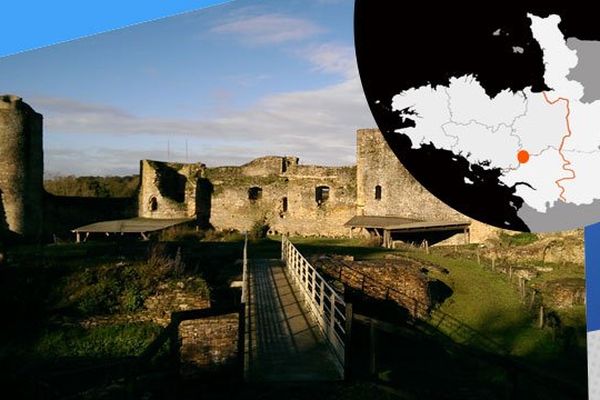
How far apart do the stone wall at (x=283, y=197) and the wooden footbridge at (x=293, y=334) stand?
403 inches

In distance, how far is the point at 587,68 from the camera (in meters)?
2.85

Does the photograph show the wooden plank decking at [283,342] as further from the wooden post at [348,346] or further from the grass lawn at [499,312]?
the grass lawn at [499,312]

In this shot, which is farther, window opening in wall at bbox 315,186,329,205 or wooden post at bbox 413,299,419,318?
window opening in wall at bbox 315,186,329,205

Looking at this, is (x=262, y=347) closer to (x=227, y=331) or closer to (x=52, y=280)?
(x=227, y=331)

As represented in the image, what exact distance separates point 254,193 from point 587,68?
17445 millimetres

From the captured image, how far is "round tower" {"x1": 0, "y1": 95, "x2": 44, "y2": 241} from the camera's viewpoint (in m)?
14.5

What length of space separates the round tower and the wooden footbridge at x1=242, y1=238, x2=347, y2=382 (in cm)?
866

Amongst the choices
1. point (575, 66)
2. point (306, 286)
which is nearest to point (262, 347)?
point (306, 286)

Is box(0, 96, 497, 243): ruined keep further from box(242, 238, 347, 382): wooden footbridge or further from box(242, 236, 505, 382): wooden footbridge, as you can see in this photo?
box(242, 238, 347, 382): wooden footbridge

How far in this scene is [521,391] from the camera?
5.39m

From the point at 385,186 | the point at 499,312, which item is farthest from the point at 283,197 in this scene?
the point at 499,312

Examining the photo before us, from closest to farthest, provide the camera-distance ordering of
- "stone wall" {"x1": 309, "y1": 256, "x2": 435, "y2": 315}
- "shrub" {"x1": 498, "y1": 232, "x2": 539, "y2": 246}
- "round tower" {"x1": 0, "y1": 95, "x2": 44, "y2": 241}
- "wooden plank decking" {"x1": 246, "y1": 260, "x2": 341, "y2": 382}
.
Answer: "wooden plank decking" {"x1": 246, "y1": 260, "x2": 341, "y2": 382}, "shrub" {"x1": 498, "y1": 232, "x2": 539, "y2": 246}, "stone wall" {"x1": 309, "y1": 256, "x2": 435, "y2": 315}, "round tower" {"x1": 0, "y1": 95, "x2": 44, "y2": 241}

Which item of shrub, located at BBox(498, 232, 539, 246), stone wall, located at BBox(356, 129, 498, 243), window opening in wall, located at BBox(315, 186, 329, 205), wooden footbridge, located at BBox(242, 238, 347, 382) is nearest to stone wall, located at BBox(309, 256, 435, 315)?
shrub, located at BBox(498, 232, 539, 246)

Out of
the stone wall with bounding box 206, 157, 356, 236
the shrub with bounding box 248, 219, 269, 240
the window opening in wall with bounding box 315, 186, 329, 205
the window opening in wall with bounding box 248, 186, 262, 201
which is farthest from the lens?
the window opening in wall with bounding box 248, 186, 262, 201
